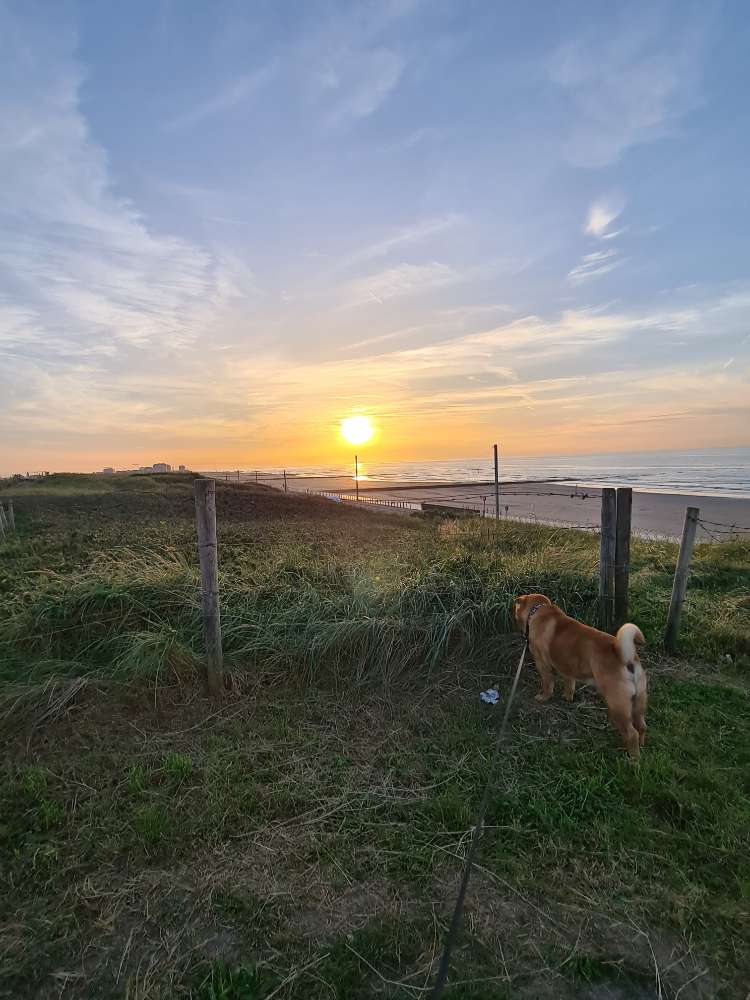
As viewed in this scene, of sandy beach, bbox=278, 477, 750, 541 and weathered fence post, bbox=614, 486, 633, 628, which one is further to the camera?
sandy beach, bbox=278, 477, 750, 541

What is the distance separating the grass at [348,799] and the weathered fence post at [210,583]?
7.7 inches

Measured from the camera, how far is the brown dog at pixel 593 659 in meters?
3.02

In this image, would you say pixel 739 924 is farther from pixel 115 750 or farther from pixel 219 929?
pixel 115 750

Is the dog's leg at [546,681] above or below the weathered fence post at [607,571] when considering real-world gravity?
below

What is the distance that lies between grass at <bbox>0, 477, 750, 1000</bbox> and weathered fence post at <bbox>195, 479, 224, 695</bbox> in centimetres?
20

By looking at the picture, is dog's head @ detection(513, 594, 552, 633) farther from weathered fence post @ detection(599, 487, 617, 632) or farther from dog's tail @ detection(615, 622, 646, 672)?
weathered fence post @ detection(599, 487, 617, 632)

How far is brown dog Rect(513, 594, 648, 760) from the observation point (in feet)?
9.92

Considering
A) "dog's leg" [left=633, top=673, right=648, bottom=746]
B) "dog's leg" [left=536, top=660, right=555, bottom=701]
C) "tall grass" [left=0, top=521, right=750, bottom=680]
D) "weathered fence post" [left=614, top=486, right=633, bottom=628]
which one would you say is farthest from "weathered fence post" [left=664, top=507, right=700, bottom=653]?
"dog's leg" [left=633, top=673, right=648, bottom=746]

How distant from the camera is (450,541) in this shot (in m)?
7.75

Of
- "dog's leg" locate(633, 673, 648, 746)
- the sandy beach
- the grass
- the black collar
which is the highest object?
the black collar

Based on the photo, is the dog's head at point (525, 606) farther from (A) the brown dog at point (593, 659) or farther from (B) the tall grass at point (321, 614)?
(B) the tall grass at point (321, 614)

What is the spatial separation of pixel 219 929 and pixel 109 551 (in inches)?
232

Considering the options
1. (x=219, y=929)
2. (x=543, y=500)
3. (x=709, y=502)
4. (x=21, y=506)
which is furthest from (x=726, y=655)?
(x=543, y=500)

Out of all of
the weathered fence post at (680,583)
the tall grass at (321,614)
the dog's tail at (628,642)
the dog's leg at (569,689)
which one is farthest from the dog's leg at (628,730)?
the weathered fence post at (680,583)
